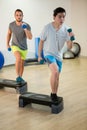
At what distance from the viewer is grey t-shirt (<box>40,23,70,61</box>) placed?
3.98m

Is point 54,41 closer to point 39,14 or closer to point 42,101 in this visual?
point 42,101

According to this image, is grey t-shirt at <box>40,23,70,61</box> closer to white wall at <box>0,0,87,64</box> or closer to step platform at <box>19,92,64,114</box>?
step platform at <box>19,92,64,114</box>

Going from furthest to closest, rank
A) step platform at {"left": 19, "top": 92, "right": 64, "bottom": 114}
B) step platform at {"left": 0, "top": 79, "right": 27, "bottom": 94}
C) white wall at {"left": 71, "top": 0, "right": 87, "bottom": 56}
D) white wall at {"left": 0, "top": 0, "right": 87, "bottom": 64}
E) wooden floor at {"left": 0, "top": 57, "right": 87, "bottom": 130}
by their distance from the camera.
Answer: white wall at {"left": 71, "top": 0, "right": 87, "bottom": 56} → white wall at {"left": 0, "top": 0, "right": 87, "bottom": 64} → step platform at {"left": 0, "top": 79, "right": 27, "bottom": 94} → step platform at {"left": 19, "top": 92, "right": 64, "bottom": 114} → wooden floor at {"left": 0, "top": 57, "right": 87, "bottom": 130}

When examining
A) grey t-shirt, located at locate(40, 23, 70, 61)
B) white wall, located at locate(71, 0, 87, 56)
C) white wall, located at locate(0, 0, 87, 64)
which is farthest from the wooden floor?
white wall, located at locate(71, 0, 87, 56)

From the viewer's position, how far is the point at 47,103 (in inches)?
155

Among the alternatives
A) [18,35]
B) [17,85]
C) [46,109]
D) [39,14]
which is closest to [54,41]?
[46,109]

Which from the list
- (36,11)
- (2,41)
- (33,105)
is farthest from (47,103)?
(36,11)

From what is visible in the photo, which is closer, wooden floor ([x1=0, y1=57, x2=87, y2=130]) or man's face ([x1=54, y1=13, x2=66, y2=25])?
wooden floor ([x1=0, y1=57, x2=87, y2=130])

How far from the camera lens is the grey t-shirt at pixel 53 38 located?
3982mm

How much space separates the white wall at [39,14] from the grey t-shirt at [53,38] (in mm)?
3762

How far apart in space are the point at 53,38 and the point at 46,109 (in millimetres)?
1119

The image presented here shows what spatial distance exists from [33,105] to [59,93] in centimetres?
77

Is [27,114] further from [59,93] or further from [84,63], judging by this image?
[84,63]

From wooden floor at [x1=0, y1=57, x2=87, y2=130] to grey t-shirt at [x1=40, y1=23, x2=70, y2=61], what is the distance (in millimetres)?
891
